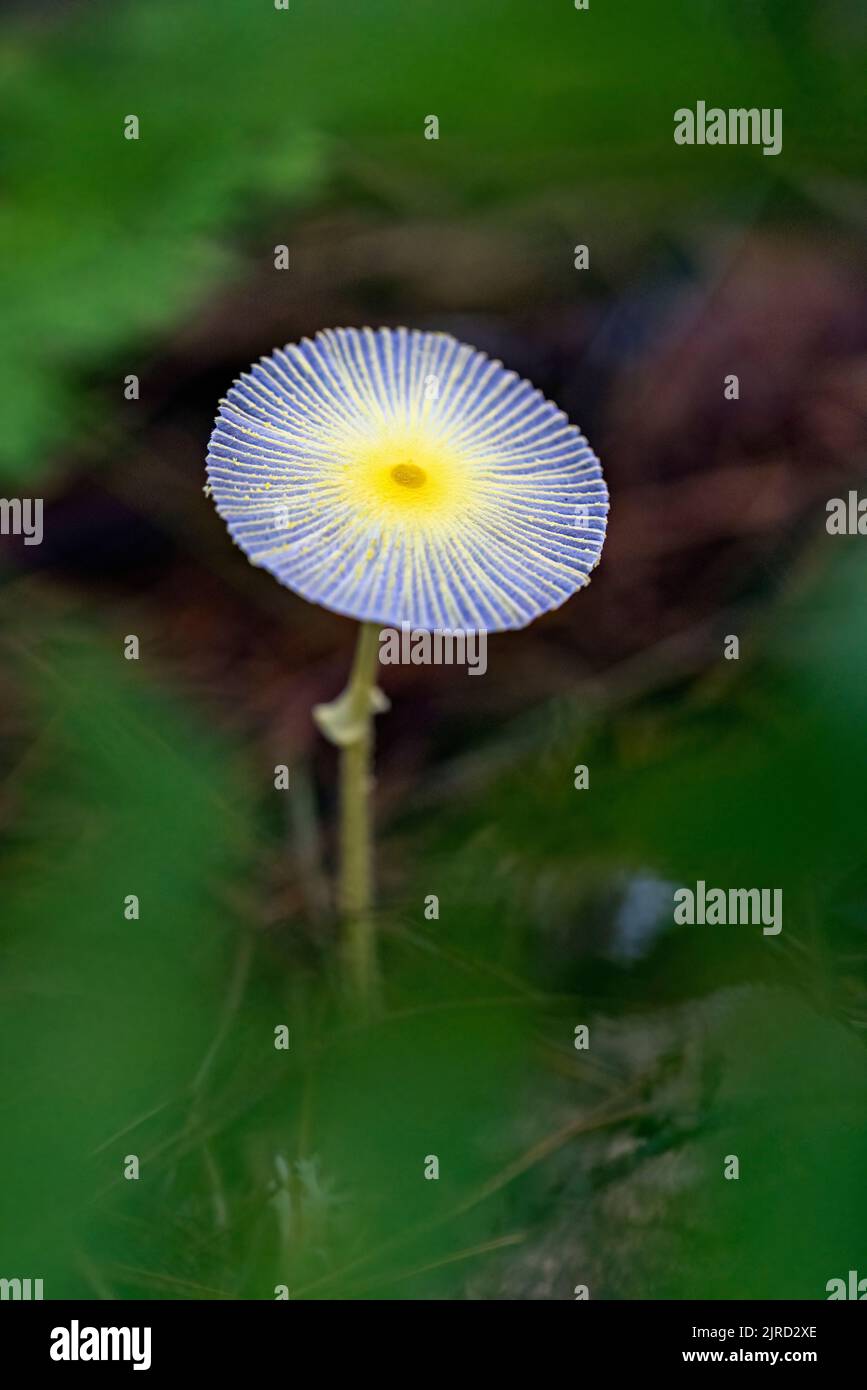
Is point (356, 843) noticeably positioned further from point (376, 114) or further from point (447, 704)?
point (376, 114)

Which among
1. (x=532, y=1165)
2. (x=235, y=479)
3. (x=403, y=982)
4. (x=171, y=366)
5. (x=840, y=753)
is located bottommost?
(x=532, y=1165)

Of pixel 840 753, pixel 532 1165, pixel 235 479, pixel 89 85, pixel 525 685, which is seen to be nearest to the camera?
pixel 235 479

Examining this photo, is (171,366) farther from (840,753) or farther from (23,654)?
(840,753)

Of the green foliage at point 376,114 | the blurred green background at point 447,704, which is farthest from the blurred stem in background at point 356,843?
the green foliage at point 376,114

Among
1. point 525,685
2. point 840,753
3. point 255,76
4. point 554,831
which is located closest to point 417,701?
point 525,685

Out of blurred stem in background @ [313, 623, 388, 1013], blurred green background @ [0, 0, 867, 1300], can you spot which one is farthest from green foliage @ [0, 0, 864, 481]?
blurred stem in background @ [313, 623, 388, 1013]

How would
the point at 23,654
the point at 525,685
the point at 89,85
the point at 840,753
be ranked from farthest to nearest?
the point at 89,85 → the point at 525,685 → the point at 23,654 → the point at 840,753

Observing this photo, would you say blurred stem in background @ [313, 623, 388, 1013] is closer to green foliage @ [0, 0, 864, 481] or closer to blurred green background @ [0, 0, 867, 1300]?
blurred green background @ [0, 0, 867, 1300]
